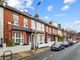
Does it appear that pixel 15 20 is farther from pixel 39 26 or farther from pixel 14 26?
pixel 39 26

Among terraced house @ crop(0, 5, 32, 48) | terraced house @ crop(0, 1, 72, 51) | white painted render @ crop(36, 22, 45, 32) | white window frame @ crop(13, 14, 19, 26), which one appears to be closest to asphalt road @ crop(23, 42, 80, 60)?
terraced house @ crop(0, 1, 72, 51)

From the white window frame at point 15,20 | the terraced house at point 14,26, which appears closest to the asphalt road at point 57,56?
the terraced house at point 14,26

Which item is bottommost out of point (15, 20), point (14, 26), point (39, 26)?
point (14, 26)

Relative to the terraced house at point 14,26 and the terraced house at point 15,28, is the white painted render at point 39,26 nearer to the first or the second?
the terraced house at point 15,28

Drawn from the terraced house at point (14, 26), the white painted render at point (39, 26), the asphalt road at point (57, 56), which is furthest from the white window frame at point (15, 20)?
the white painted render at point (39, 26)

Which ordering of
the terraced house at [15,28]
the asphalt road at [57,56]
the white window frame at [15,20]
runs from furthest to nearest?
the white window frame at [15,20]
the terraced house at [15,28]
the asphalt road at [57,56]

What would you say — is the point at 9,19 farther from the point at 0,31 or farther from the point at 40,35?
the point at 40,35

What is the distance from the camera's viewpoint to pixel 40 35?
142ft

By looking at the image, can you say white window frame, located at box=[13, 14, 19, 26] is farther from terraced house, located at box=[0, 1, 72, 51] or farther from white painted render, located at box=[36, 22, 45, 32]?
white painted render, located at box=[36, 22, 45, 32]

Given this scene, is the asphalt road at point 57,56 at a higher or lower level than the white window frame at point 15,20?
lower

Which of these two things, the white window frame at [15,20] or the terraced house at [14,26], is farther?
the white window frame at [15,20]

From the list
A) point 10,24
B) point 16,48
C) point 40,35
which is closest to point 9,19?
point 10,24

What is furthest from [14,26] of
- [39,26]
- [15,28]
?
[39,26]

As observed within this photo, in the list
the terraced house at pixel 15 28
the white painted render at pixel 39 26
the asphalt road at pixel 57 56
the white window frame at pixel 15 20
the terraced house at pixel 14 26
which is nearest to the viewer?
the asphalt road at pixel 57 56
